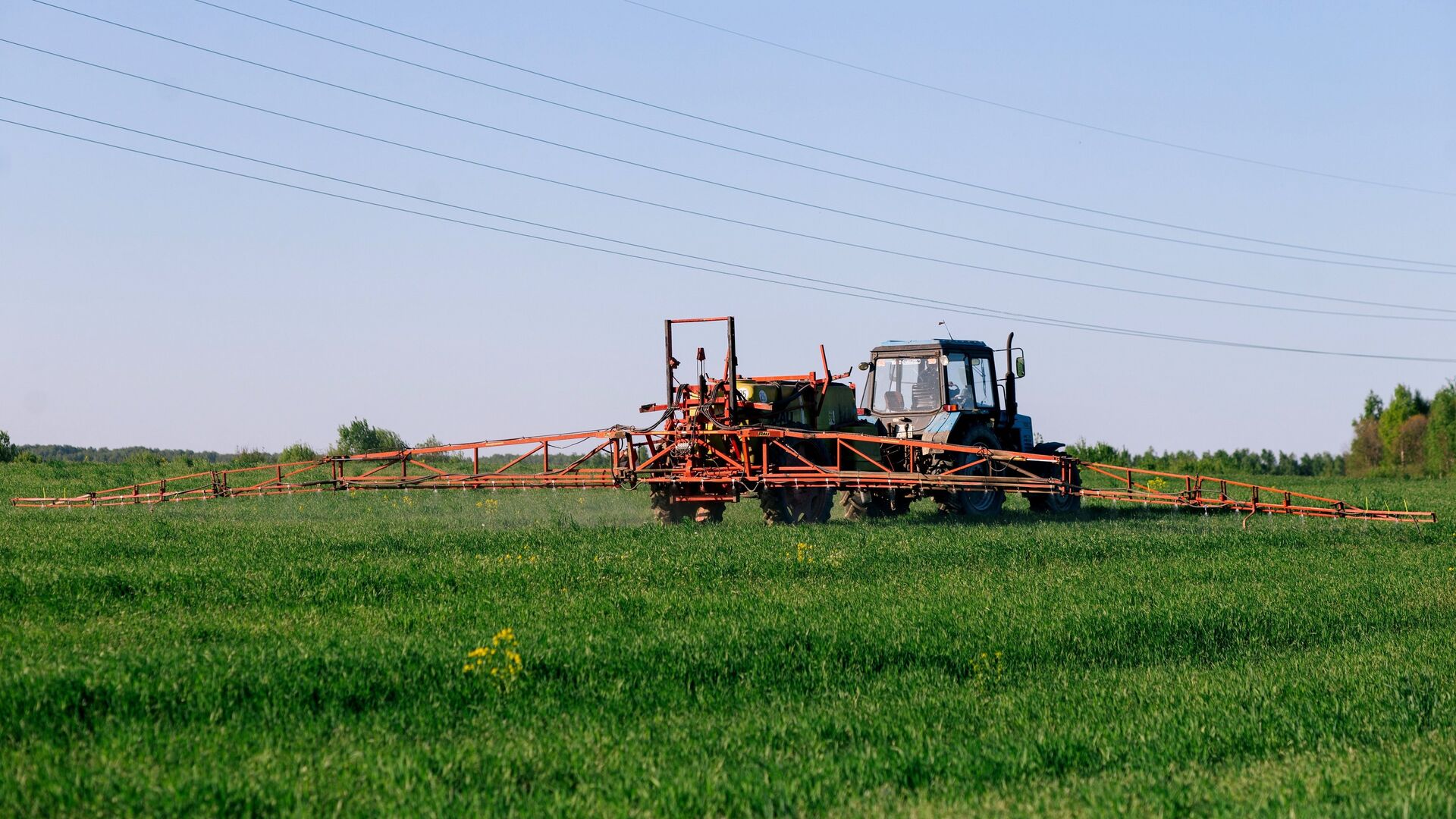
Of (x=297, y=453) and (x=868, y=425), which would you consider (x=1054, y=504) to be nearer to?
(x=868, y=425)

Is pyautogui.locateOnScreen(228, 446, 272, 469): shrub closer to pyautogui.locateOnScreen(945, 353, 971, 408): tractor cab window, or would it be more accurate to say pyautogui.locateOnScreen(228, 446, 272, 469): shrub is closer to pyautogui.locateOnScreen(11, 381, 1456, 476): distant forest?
pyautogui.locateOnScreen(11, 381, 1456, 476): distant forest

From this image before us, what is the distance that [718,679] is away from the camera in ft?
28.5

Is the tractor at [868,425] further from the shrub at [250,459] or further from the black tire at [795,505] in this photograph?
the shrub at [250,459]

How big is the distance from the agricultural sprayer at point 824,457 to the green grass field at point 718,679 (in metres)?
3.12

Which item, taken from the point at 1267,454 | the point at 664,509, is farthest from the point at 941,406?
the point at 1267,454

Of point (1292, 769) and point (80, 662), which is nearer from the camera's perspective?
point (1292, 769)

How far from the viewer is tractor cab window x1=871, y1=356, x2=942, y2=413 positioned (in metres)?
21.7

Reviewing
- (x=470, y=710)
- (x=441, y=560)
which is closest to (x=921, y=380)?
(x=441, y=560)

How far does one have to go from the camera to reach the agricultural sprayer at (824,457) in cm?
1881

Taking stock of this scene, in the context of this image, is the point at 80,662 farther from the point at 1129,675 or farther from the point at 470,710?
the point at 1129,675

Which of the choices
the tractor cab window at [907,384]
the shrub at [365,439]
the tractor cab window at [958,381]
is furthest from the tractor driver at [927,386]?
the shrub at [365,439]

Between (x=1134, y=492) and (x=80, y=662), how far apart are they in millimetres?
15399

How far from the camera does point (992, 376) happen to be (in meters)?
22.4

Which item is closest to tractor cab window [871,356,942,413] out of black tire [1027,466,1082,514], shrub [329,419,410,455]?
black tire [1027,466,1082,514]
